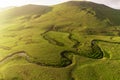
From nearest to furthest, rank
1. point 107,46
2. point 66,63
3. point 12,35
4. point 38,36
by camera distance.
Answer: point 66,63, point 107,46, point 38,36, point 12,35

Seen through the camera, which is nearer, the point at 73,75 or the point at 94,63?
the point at 73,75

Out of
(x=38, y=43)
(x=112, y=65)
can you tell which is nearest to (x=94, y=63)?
(x=112, y=65)

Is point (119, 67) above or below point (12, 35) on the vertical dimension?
above

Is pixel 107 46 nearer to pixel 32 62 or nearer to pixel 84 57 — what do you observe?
pixel 84 57

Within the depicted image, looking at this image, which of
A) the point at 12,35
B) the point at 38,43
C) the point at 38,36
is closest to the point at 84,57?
the point at 38,43

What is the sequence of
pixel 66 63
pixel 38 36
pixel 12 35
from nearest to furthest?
pixel 66 63
pixel 38 36
pixel 12 35

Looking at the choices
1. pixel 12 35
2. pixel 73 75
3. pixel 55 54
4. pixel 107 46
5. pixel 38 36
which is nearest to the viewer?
pixel 73 75

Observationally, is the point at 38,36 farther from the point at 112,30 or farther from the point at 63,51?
the point at 112,30

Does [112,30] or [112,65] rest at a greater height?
[112,65]

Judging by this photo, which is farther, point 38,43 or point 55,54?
point 38,43
